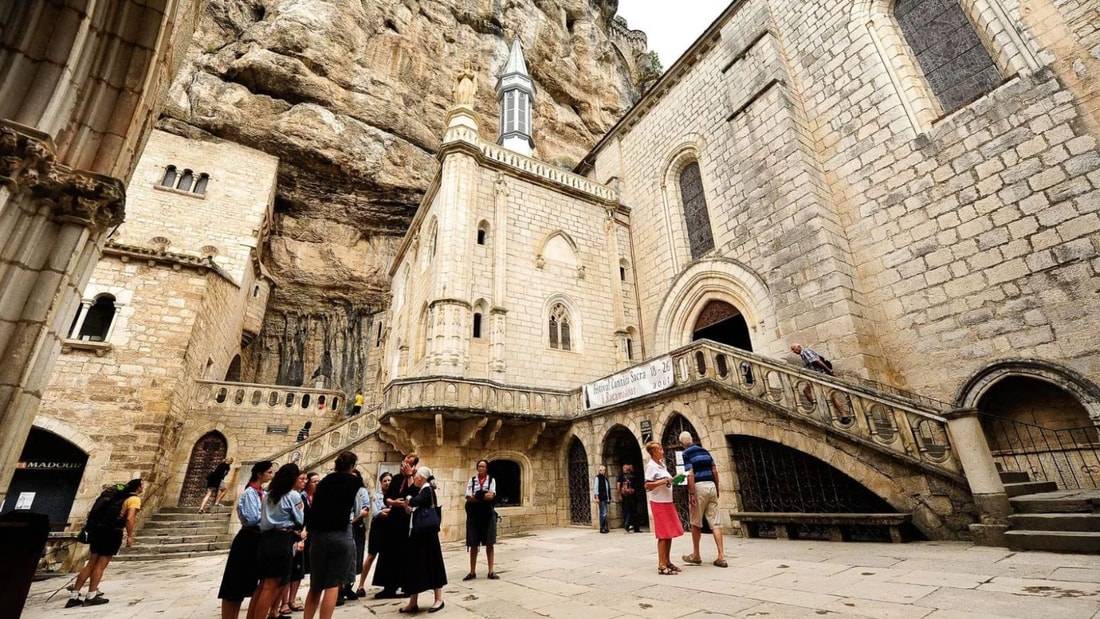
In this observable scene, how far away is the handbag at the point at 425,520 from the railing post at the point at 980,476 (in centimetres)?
578

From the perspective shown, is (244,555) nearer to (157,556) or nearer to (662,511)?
(662,511)

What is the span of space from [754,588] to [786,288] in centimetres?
836

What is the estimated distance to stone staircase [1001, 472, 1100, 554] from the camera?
158 inches

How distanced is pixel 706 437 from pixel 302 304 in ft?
64.0

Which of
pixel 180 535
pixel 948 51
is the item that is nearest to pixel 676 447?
pixel 948 51

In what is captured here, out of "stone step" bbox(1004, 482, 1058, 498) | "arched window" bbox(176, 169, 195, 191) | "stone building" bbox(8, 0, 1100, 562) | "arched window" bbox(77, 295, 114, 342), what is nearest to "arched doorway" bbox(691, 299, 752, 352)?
"stone building" bbox(8, 0, 1100, 562)

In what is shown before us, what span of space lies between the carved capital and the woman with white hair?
3502 millimetres

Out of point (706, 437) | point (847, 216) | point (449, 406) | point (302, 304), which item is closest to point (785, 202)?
point (847, 216)

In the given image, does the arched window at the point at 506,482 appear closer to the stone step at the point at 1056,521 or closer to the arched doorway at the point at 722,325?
the arched doorway at the point at 722,325

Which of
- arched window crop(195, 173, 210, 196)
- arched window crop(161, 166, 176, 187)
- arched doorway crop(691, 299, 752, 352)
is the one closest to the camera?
arched doorway crop(691, 299, 752, 352)

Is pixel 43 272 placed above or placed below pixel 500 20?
below

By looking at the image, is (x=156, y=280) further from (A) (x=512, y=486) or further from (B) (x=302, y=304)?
(A) (x=512, y=486)

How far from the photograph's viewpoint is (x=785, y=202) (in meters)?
10.8

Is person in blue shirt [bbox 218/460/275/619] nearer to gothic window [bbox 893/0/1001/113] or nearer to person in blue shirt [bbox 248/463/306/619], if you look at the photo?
person in blue shirt [bbox 248/463/306/619]
